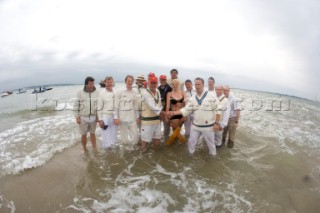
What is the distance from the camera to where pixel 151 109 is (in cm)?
591

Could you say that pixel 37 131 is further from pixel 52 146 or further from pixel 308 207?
pixel 308 207

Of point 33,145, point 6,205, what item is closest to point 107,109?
point 6,205

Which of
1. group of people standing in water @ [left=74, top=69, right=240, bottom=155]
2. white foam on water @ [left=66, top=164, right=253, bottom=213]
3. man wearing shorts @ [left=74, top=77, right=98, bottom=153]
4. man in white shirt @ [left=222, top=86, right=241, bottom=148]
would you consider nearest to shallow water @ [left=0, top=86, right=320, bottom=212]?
white foam on water @ [left=66, top=164, right=253, bottom=213]

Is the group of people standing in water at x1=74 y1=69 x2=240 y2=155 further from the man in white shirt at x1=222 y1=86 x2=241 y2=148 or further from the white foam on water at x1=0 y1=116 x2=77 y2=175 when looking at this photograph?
the white foam on water at x1=0 y1=116 x2=77 y2=175

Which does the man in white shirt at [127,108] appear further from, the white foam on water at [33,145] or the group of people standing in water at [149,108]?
the white foam on water at [33,145]

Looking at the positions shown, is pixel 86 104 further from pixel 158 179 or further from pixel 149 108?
pixel 158 179

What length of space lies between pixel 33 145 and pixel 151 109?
5.30m

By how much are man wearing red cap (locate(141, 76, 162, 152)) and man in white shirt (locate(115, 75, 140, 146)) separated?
1.02 feet

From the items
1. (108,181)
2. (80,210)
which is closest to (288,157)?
(108,181)

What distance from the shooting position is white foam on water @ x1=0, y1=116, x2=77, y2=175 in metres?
6.16

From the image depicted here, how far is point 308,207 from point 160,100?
424cm

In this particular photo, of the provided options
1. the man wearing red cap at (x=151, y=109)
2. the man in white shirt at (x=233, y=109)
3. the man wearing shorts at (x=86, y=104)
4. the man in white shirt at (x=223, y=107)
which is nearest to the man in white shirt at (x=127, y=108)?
the man wearing red cap at (x=151, y=109)

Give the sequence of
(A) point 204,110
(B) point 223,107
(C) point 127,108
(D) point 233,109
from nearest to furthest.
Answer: (A) point 204,110, (C) point 127,108, (B) point 223,107, (D) point 233,109

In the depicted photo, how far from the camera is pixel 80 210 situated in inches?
161
